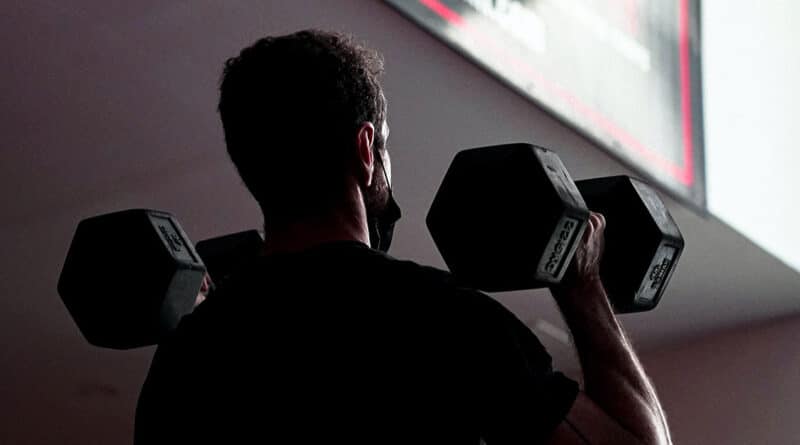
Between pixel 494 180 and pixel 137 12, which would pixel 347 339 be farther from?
pixel 137 12

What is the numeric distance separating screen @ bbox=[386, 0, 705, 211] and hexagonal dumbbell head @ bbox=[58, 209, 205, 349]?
67 centimetres

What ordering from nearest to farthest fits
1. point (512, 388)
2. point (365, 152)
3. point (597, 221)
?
1. point (512, 388)
2. point (365, 152)
3. point (597, 221)

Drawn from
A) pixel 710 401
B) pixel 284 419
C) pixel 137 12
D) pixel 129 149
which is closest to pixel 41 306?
pixel 129 149

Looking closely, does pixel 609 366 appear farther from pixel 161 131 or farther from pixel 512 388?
pixel 161 131

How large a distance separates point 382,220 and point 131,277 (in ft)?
0.91

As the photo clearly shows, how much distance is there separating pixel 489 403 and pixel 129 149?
152 centimetres

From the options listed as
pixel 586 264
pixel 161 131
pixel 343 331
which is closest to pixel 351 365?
pixel 343 331

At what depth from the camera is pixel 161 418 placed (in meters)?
0.83

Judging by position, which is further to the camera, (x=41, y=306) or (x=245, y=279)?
(x=41, y=306)

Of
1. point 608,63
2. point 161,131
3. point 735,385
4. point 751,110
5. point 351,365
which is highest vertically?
point 351,365

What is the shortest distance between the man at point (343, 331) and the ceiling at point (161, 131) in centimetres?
99

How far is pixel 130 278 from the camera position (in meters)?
1.11

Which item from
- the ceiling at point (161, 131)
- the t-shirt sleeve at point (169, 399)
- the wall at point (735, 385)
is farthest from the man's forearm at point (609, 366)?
the wall at point (735, 385)

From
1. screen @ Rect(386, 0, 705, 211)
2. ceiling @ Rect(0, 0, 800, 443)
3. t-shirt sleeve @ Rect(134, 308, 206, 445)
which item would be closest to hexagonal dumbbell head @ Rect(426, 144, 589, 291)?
t-shirt sleeve @ Rect(134, 308, 206, 445)
